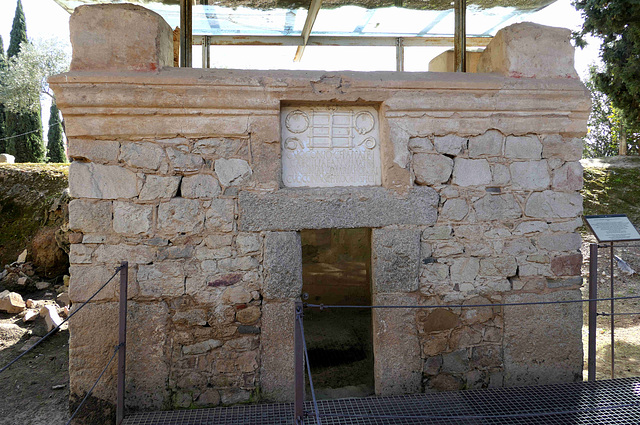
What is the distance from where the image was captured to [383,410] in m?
3.14

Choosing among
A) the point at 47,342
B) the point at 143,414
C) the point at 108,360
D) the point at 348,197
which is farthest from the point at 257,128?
the point at 47,342

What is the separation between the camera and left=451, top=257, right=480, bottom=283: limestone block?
11.5ft

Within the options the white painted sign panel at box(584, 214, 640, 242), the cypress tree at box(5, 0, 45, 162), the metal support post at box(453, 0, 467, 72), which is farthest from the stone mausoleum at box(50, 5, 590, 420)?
the cypress tree at box(5, 0, 45, 162)

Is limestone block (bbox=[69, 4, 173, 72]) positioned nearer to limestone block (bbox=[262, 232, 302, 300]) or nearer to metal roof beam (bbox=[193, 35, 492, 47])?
limestone block (bbox=[262, 232, 302, 300])

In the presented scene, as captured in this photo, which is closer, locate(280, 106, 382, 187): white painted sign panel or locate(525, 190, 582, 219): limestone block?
locate(280, 106, 382, 187): white painted sign panel

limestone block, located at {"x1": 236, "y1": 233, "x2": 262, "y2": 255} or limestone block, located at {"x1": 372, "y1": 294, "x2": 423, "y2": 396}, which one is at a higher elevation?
limestone block, located at {"x1": 236, "y1": 233, "x2": 262, "y2": 255}

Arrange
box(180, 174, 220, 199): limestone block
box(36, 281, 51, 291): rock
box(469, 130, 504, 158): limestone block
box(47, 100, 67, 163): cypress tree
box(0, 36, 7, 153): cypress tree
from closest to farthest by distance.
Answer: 1. box(180, 174, 220, 199): limestone block
2. box(469, 130, 504, 158): limestone block
3. box(36, 281, 51, 291): rock
4. box(0, 36, 7, 153): cypress tree
5. box(47, 100, 67, 163): cypress tree

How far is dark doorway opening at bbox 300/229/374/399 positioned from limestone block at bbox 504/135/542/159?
1.34 metres

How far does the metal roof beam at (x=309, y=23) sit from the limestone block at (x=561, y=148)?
2778mm

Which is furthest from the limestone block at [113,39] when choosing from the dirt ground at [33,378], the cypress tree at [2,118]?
the cypress tree at [2,118]

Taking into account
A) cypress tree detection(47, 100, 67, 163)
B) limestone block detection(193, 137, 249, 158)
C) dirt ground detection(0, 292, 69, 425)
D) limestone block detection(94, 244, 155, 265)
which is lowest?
dirt ground detection(0, 292, 69, 425)

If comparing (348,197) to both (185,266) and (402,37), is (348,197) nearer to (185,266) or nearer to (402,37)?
(185,266)

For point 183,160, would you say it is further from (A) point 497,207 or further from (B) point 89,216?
(A) point 497,207

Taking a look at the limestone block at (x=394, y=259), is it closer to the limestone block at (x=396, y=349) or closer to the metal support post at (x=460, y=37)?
the limestone block at (x=396, y=349)
